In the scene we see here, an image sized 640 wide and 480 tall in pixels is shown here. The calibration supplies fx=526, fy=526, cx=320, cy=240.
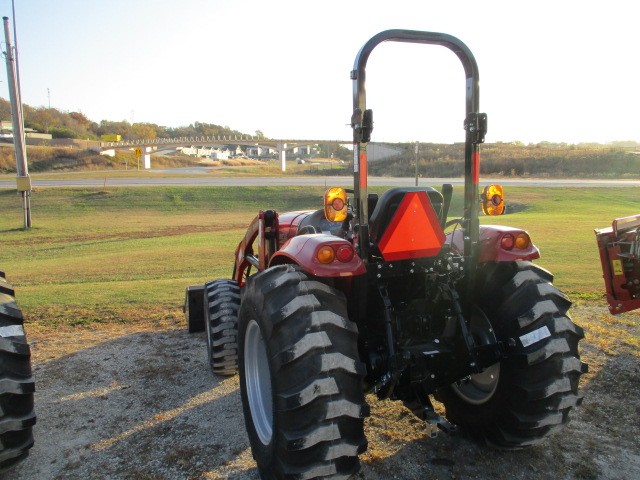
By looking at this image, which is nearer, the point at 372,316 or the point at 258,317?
the point at 258,317

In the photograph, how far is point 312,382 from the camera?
2848 millimetres

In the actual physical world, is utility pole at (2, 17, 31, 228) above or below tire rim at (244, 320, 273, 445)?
above

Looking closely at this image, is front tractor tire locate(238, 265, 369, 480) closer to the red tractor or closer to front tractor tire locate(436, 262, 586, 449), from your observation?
the red tractor

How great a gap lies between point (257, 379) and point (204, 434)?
0.68 metres

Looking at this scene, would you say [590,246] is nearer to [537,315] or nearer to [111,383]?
[537,315]

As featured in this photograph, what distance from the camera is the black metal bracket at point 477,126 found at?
346 cm

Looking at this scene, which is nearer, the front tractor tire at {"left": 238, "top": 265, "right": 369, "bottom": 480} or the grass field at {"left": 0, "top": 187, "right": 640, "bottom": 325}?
the front tractor tire at {"left": 238, "top": 265, "right": 369, "bottom": 480}

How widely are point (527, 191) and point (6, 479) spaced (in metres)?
29.8

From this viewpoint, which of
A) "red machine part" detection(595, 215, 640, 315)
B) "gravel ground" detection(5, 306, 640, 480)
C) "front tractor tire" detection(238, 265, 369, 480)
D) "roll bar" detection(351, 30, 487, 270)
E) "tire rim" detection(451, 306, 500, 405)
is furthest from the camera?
"red machine part" detection(595, 215, 640, 315)

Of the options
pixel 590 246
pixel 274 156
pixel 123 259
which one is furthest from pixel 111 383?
pixel 274 156

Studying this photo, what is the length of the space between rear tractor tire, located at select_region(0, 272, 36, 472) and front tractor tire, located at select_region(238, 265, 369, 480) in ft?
5.35

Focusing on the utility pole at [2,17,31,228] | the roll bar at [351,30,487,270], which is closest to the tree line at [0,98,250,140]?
the utility pole at [2,17,31,228]

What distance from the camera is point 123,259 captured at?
13070 mm

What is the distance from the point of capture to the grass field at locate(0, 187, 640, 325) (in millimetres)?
8500
